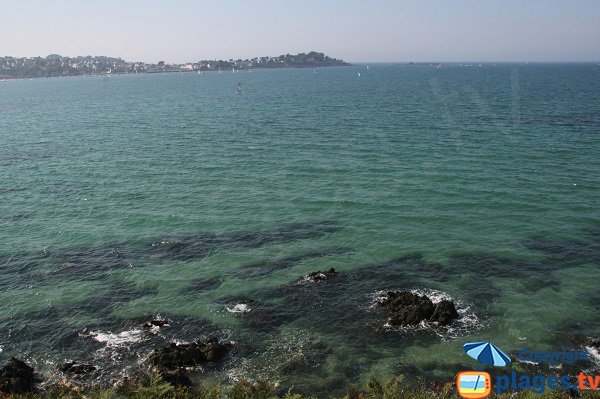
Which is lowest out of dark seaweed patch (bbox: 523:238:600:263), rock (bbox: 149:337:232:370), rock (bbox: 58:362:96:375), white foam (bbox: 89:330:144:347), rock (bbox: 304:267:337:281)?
rock (bbox: 58:362:96:375)

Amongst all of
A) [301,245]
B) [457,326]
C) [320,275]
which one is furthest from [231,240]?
[457,326]

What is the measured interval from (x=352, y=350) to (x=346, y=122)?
78597 mm

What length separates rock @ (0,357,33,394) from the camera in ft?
78.5

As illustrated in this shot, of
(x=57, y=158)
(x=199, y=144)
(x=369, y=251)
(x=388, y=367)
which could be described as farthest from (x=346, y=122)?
(x=388, y=367)

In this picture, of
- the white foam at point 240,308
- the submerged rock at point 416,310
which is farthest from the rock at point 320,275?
the submerged rock at point 416,310

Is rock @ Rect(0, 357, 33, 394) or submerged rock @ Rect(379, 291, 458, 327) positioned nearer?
rock @ Rect(0, 357, 33, 394)

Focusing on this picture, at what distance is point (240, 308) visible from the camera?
32688 millimetres

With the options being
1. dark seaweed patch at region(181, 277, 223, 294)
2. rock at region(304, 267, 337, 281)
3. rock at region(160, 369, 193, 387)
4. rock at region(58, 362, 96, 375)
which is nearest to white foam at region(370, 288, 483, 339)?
rock at region(304, 267, 337, 281)

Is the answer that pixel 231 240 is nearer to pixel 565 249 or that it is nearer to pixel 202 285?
pixel 202 285

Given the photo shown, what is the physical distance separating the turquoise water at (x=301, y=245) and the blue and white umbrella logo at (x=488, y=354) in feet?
5.12

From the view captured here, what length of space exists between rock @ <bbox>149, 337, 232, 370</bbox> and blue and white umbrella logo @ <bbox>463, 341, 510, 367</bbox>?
46.6 feet

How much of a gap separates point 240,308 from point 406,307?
11463mm

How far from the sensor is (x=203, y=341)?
95.0 ft

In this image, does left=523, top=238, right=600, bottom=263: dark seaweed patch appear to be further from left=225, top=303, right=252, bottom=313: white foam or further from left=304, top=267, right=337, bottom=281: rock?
left=225, top=303, right=252, bottom=313: white foam
